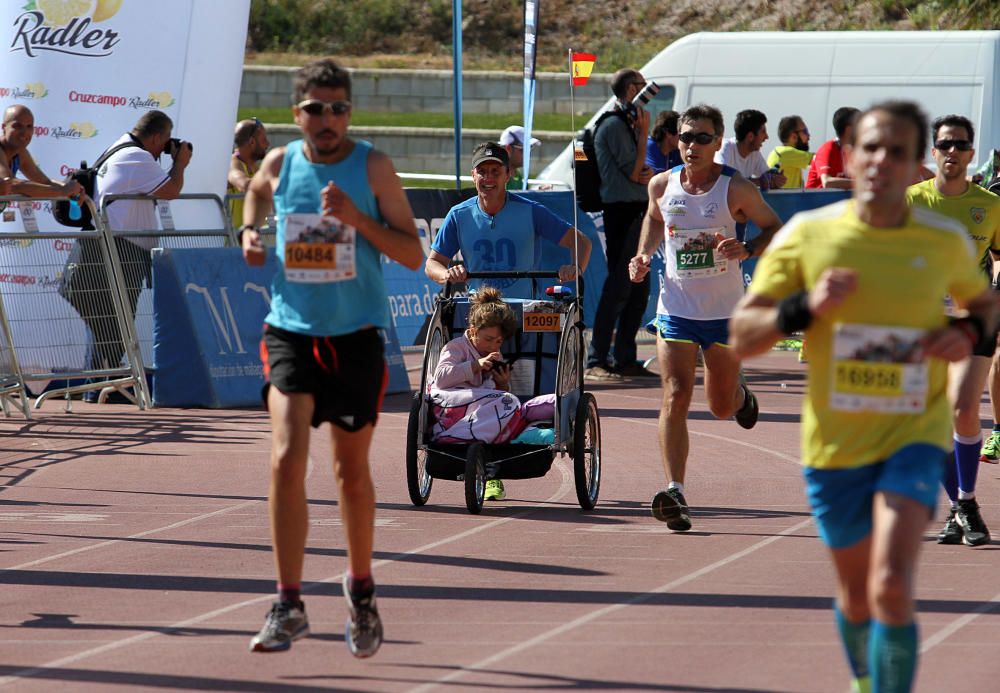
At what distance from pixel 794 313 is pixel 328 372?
1942mm

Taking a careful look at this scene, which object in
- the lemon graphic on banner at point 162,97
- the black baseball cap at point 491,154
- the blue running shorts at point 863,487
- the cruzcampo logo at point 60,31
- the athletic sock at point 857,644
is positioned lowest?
the athletic sock at point 857,644

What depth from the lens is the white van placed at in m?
19.8

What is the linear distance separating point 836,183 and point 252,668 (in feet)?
41.6

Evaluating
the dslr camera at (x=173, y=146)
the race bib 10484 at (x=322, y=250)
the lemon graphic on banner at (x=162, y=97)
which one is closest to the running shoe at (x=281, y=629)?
the race bib 10484 at (x=322, y=250)

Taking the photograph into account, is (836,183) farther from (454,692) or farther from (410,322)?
(454,692)

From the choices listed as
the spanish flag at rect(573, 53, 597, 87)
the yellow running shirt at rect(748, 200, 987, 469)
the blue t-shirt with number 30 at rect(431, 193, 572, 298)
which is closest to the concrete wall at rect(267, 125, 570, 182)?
the spanish flag at rect(573, 53, 597, 87)

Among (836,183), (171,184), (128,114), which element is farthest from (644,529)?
(836,183)

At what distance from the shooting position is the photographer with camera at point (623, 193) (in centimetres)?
1500

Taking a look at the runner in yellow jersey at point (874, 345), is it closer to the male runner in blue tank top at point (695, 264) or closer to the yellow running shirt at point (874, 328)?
the yellow running shirt at point (874, 328)

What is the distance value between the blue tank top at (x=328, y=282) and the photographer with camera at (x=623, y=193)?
29.5 feet

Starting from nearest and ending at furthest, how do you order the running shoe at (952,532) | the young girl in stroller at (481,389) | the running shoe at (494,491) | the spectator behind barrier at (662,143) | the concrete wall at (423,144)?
the running shoe at (952,532) → the young girl in stroller at (481,389) → the running shoe at (494,491) → the spectator behind barrier at (662,143) → the concrete wall at (423,144)

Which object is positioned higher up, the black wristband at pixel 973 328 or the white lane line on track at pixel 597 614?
the black wristband at pixel 973 328

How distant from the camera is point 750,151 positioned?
1548 cm

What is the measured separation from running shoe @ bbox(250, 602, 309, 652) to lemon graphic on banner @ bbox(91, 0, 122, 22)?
32.1ft
